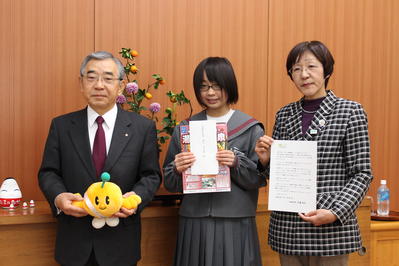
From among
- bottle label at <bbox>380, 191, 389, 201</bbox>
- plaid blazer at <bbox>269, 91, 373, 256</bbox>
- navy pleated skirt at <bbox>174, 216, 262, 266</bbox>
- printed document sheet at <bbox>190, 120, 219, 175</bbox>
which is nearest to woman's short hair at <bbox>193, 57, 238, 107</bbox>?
printed document sheet at <bbox>190, 120, 219, 175</bbox>

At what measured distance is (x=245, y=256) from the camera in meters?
2.20

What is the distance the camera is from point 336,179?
1.92 metres

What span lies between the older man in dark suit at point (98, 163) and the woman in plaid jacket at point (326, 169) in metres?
0.58

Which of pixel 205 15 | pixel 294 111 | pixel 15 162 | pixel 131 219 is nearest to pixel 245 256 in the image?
pixel 131 219

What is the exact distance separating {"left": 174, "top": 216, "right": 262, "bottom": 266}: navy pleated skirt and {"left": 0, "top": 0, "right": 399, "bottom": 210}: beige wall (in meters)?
1.20

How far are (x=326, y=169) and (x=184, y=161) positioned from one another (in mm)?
604

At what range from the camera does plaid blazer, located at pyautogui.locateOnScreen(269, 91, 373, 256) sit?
1.86 meters

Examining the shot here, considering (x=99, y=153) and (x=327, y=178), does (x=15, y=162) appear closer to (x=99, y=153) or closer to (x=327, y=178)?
(x=99, y=153)

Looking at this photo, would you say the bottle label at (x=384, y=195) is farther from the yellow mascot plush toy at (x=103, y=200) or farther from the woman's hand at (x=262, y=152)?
the yellow mascot plush toy at (x=103, y=200)

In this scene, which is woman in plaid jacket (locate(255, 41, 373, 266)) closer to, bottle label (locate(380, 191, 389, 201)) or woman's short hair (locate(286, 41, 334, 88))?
woman's short hair (locate(286, 41, 334, 88))

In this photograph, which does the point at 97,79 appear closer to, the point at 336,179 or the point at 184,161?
the point at 184,161

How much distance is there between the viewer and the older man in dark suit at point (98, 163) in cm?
206

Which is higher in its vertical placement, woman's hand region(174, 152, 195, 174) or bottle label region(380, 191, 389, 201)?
woman's hand region(174, 152, 195, 174)

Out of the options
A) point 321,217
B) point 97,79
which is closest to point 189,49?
point 97,79
